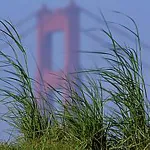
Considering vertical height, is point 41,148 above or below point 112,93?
below

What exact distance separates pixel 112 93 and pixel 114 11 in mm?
417

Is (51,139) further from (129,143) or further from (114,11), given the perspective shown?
(114,11)

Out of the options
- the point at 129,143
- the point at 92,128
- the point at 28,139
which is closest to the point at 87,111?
the point at 92,128

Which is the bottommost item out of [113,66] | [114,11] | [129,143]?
[129,143]

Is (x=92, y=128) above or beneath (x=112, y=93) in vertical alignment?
beneath

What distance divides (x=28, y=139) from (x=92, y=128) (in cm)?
50

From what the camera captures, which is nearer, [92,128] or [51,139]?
[92,128]

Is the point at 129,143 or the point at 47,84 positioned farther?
the point at 47,84

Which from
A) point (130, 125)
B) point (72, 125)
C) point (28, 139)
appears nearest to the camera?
point (130, 125)

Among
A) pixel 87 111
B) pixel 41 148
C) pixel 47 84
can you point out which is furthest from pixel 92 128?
pixel 47 84

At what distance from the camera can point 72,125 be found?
2426mm

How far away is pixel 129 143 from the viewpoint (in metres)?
2.25

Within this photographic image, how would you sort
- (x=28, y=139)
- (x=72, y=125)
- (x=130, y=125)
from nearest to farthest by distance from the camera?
(x=130, y=125) → (x=72, y=125) → (x=28, y=139)

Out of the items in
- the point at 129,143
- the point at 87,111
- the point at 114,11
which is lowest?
the point at 129,143
